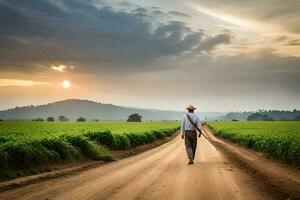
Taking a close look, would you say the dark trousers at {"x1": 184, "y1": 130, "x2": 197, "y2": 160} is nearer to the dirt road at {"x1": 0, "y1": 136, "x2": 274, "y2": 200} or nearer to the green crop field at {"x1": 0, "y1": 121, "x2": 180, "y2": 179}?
the dirt road at {"x1": 0, "y1": 136, "x2": 274, "y2": 200}

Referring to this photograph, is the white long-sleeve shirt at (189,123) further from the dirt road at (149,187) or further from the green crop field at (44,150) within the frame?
the dirt road at (149,187)

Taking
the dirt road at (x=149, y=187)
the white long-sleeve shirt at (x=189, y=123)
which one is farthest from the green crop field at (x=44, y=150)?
the white long-sleeve shirt at (x=189, y=123)

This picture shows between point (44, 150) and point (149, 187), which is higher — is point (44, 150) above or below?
above

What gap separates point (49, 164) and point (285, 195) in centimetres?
1073

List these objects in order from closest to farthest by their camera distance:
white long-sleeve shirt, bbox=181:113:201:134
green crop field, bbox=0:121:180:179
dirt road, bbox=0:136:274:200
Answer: dirt road, bbox=0:136:274:200 → green crop field, bbox=0:121:180:179 → white long-sleeve shirt, bbox=181:113:201:134

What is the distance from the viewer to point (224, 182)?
14.0m

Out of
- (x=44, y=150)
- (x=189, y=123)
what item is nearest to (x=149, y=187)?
(x=44, y=150)

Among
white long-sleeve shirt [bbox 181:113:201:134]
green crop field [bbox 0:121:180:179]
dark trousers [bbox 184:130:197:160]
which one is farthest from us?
white long-sleeve shirt [bbox 181:113:201:134]

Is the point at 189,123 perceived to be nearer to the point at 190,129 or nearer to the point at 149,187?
the point at 190,129

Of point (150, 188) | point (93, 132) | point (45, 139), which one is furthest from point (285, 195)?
point (93, 132)

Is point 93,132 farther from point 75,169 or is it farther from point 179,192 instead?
point 179,192

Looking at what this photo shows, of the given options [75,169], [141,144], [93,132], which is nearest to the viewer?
[75,169]

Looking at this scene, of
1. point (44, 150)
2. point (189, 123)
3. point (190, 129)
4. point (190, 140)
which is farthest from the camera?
point (189, 123)

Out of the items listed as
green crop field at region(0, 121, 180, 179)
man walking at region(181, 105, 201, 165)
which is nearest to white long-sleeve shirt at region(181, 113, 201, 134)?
man walking at region(181, 105, 201, 165)
